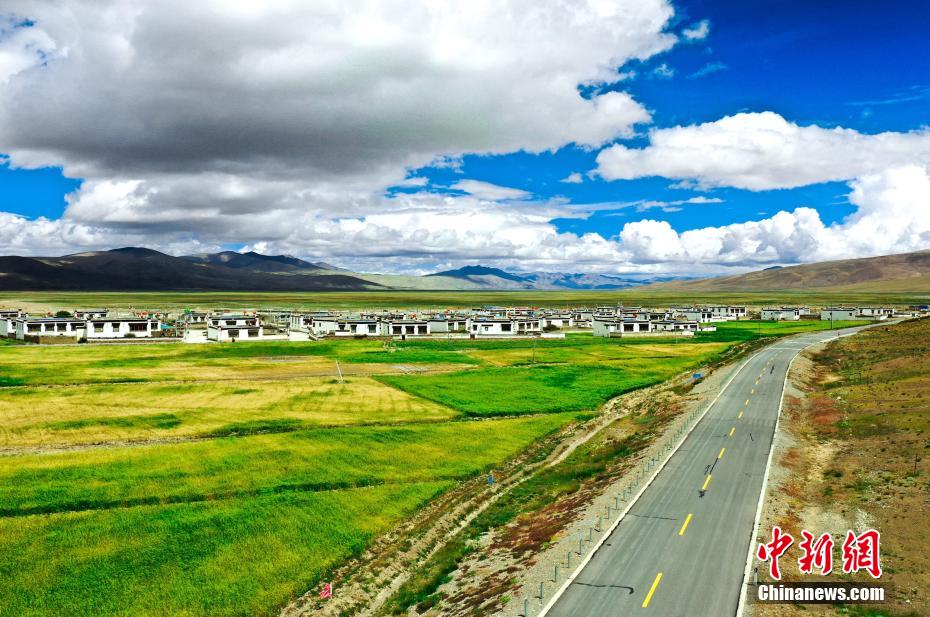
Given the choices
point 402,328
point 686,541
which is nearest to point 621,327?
point 402,328

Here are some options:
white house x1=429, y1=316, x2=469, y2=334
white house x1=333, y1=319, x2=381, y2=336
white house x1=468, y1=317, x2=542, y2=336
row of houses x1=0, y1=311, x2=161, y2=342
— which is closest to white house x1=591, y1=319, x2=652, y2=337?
white house x1=468, y1=317, x2=542, y2=336

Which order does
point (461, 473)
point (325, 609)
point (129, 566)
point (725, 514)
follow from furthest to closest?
point (461, 473), point (725, 514), point (129, 566), point (325, 609)

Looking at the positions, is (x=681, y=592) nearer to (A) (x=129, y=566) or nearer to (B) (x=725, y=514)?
(B) (x=725, y=514)

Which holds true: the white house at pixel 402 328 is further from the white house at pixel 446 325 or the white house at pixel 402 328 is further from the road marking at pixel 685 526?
the road marking at pixel 685 526

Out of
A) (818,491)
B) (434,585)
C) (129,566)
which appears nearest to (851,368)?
(818,491)

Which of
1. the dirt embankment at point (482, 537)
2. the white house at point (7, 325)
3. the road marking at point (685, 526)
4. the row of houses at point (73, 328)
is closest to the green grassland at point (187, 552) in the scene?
the dirt embankment at point (482, 537)

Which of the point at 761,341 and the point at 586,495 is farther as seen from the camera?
the point at 761,341

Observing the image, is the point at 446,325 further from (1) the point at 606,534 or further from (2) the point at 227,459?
(1) the point at 606,534
